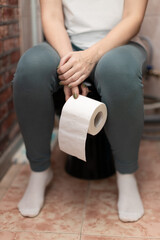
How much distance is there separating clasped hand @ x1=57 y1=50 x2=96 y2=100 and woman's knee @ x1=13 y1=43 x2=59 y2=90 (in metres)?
0.03

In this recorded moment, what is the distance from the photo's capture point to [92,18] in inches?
42.0

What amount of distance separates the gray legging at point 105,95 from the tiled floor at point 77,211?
180mm

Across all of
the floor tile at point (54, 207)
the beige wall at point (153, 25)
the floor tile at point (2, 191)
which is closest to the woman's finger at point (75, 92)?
the floor tile at point (54, 207)

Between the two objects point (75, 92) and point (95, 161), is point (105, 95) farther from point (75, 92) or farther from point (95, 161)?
point (95, 161)

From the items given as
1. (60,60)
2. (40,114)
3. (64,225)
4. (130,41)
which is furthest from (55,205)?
(130,41)

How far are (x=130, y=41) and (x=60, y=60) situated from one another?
0.99 ft

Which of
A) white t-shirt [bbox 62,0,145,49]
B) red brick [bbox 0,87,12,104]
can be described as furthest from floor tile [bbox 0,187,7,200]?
white t-shirt [bbox 62,0,145,49]

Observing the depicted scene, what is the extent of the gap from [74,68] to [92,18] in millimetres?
305

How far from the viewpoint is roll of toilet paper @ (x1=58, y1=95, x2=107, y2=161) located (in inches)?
31.4

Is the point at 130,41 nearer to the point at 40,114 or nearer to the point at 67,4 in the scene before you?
the point at 67,4

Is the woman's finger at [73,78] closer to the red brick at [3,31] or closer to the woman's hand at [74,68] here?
the woman's hand at [74,68]

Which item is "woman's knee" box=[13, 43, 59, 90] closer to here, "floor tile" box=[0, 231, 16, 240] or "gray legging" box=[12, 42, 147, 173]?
"gray legging" box=[12, 42, 147, 173]

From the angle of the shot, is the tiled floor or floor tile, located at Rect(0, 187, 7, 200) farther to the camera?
floor tile, located at Rect(0, 187, 7, 200)

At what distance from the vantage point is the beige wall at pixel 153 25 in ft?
4.86
